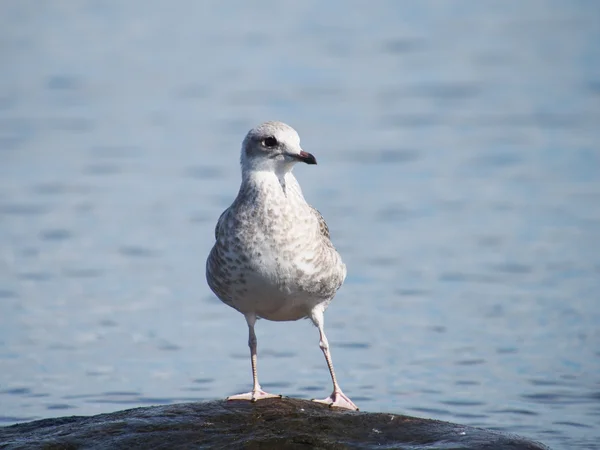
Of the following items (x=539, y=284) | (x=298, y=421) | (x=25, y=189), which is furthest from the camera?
(x=25, y=189)

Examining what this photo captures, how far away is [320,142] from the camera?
1959 centimetres

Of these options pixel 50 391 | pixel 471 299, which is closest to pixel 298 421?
pixel 50 391

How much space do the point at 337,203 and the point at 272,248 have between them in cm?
847

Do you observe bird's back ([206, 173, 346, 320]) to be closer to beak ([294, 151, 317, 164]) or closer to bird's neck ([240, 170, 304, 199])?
bird's neck ([240, 170, 304, 199])

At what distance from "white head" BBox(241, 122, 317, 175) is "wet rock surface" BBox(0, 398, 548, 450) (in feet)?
5.75

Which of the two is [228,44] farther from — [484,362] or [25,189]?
[484,362]

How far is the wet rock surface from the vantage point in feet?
25.9

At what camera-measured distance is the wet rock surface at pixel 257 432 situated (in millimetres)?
7902

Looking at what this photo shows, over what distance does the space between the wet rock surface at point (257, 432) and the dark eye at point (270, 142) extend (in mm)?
1886

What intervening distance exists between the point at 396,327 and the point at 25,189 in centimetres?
739

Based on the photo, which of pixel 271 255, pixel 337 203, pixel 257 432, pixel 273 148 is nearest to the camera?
pixel 257 432

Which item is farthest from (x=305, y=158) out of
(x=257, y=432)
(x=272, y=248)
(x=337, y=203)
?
(x=337, y=203)

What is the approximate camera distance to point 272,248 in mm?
8492

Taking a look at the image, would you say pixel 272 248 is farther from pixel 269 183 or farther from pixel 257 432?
pixel 257 432
